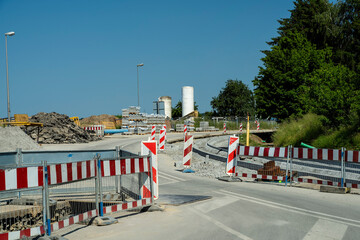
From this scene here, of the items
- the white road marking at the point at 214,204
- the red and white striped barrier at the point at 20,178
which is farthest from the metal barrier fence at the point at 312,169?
the red and white striped barrier at the point at 20,178

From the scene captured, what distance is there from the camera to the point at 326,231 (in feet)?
21.9

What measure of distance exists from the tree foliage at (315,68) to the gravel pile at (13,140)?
1817cm

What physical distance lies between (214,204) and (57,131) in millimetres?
Result: 26481

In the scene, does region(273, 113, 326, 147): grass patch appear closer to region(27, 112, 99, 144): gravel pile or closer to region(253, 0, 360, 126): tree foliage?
region(253, 0, 360, 126): tree foliage

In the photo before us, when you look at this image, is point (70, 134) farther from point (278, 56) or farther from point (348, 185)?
point (348, 185)

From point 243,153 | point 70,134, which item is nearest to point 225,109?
point 70,134

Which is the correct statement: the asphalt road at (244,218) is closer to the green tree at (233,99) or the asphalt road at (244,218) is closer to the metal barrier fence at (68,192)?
the metal barrier fence at (68,192)

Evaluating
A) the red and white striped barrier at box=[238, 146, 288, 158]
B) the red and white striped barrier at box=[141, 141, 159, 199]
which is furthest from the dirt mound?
the red and white striped barrier at box=[141, 141, 159, 199]

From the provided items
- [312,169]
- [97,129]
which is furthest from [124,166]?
[97,129]

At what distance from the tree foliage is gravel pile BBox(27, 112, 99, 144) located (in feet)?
60.5

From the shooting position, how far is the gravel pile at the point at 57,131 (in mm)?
32156

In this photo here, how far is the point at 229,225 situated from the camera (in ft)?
23.2

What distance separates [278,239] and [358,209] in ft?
10.9

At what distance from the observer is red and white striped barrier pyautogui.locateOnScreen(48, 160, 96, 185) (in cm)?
675
